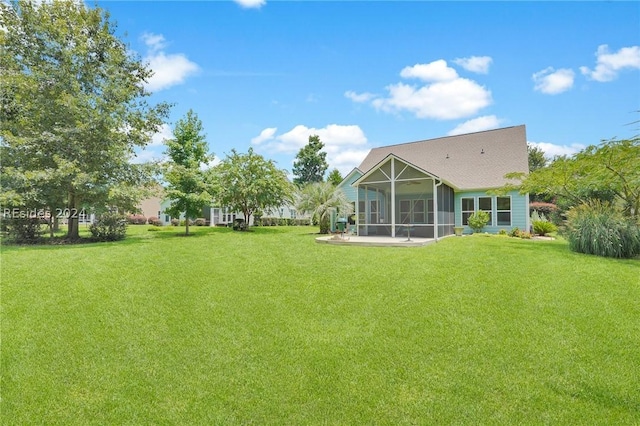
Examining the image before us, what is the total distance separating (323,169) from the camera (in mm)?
47531

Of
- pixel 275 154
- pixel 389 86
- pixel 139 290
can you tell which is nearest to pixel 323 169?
pixel 275 154

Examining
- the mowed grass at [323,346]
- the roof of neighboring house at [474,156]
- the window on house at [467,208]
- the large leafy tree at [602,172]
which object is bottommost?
the mowed grass at [323,346]

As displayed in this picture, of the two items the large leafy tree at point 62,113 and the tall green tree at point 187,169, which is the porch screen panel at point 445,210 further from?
the large leafy tree at point 62,113

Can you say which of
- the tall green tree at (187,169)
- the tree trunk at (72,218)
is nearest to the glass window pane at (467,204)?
the tall green tree at (187,169)

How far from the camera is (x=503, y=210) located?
18.7 metres

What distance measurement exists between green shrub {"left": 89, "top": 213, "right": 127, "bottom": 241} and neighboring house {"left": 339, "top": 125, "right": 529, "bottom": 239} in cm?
1144

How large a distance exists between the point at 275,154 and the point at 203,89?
1064cm

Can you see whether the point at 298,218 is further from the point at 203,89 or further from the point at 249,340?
the point at 249,340

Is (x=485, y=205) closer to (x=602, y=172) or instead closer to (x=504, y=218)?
(x=504, y=218)

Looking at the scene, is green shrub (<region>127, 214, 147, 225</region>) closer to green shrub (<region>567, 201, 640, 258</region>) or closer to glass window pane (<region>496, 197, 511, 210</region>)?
glass window pane (<region>496, 197, 511, 210</region>)

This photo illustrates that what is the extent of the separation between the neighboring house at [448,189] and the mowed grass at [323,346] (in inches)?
318

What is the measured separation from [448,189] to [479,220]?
242cm

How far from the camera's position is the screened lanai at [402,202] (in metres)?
15.3

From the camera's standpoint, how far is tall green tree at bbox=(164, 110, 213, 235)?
58.7 feet
